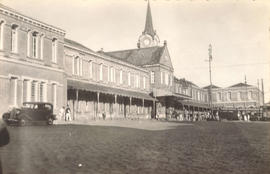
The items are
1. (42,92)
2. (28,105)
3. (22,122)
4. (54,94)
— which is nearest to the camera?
(22,122)

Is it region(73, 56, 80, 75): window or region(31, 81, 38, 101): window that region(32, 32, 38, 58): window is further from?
region(73, 56, 80, 75): window

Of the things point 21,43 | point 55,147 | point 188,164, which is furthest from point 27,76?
point 188,164

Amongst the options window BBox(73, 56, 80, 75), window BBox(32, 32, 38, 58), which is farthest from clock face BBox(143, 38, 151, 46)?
window BBox(32, 32, 38, 58)

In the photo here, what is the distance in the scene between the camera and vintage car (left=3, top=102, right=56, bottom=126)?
20406mm

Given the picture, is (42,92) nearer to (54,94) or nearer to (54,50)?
(54,94)

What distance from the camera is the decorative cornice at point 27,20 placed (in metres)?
22.8

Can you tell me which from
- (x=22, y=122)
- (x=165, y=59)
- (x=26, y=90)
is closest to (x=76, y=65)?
(x=26, y=90)

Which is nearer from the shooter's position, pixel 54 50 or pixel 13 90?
pixel 13 90

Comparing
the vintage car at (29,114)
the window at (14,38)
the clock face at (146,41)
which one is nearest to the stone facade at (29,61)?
the window at (14,38)

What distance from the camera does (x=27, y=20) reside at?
2478 cm

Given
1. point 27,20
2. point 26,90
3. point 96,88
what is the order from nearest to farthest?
point 26,90 < point 27,20 < point 96,88

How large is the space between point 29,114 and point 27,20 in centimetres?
728

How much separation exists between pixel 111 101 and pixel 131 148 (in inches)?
1126

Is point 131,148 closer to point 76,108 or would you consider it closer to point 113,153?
point 113,153
